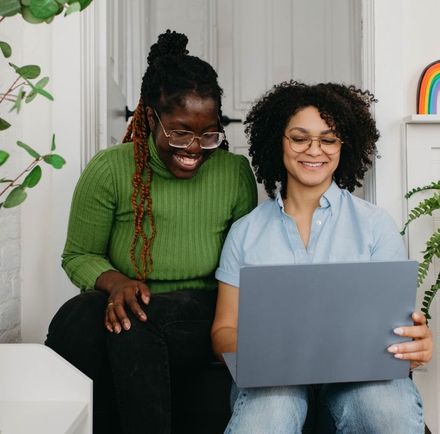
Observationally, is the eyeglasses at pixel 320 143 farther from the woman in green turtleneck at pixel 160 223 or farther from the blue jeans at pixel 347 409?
the blue jeans at pixel 347 409

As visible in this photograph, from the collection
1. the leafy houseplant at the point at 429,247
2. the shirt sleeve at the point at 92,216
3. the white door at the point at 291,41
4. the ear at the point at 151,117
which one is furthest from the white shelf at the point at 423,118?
the white door at the point at 291,41

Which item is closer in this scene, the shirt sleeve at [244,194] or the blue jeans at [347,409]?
the blue jeans at [347,409]

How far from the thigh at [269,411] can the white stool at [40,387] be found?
0.98ft

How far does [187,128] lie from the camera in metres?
1.42

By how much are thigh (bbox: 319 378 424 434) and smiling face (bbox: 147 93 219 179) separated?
62cm

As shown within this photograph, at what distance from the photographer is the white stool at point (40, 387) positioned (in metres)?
1.16

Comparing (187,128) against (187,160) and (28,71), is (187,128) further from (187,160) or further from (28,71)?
(28,71)

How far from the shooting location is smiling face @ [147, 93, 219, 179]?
141 cm

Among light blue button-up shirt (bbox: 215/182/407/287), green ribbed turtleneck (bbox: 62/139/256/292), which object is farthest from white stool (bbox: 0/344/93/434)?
light blue button-up shirt (bbox: 215/182/407/287)

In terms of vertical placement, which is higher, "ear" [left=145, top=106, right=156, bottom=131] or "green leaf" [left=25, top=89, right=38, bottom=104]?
"ear" [left=145, top=106, right=156, bottom=131]

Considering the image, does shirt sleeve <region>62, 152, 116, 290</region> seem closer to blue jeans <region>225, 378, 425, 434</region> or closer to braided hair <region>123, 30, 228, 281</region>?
braided hair <region>123, 30, 228, 281</region>

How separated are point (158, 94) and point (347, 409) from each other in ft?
2.77

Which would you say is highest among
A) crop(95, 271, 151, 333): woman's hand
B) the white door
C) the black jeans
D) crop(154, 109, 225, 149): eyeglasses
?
the white door

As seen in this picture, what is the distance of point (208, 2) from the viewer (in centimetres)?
309
